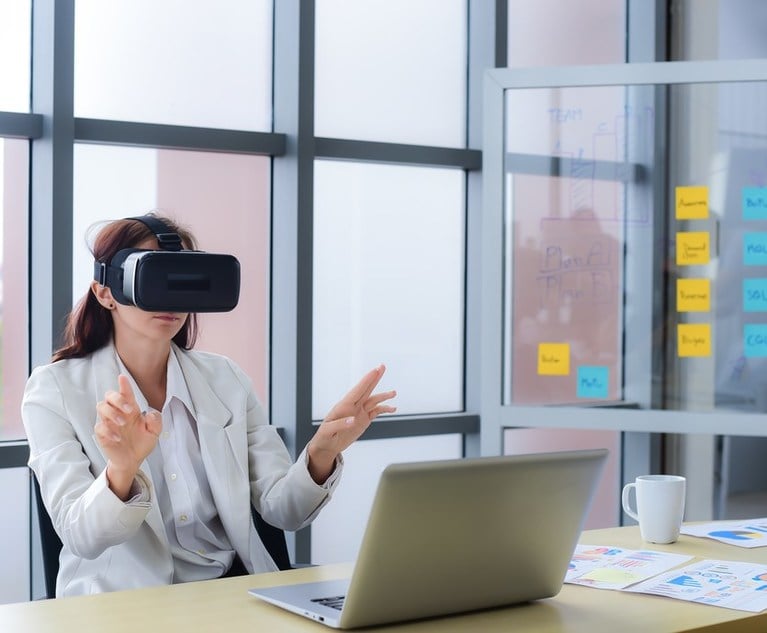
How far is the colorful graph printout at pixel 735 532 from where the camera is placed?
6.22 ft

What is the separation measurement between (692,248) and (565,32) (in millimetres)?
1111

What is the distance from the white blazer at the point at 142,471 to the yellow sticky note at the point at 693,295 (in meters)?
1.72

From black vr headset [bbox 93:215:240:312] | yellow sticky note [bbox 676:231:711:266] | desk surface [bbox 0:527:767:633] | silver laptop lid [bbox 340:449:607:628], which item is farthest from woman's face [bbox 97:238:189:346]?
yellow sticky note [bbox 676:231:711:266]

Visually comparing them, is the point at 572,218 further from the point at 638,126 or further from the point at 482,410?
the point at 482,410

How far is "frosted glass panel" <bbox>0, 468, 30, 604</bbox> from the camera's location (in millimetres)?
2945

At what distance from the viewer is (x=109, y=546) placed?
1.79 metres

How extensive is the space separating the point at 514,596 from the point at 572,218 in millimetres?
2166

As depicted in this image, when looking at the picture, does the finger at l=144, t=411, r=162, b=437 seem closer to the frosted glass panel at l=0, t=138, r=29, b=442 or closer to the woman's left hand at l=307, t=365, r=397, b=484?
the woman's left hand at l=307, t=365, r=397, b=484

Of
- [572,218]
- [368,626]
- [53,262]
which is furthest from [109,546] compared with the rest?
[572,218]

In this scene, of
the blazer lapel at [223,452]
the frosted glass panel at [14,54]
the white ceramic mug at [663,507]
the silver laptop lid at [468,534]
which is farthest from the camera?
the frosted glass panel at [14,54]

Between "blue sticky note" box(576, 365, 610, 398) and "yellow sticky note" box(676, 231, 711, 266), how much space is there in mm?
460

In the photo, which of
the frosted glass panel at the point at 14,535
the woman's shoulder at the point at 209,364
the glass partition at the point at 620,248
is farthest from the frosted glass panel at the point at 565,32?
the frosted glass panel at the point at 14,535

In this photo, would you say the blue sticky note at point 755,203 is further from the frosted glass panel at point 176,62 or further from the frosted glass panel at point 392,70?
the frosted glass panel at point 176,62

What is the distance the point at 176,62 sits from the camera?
128 inches
